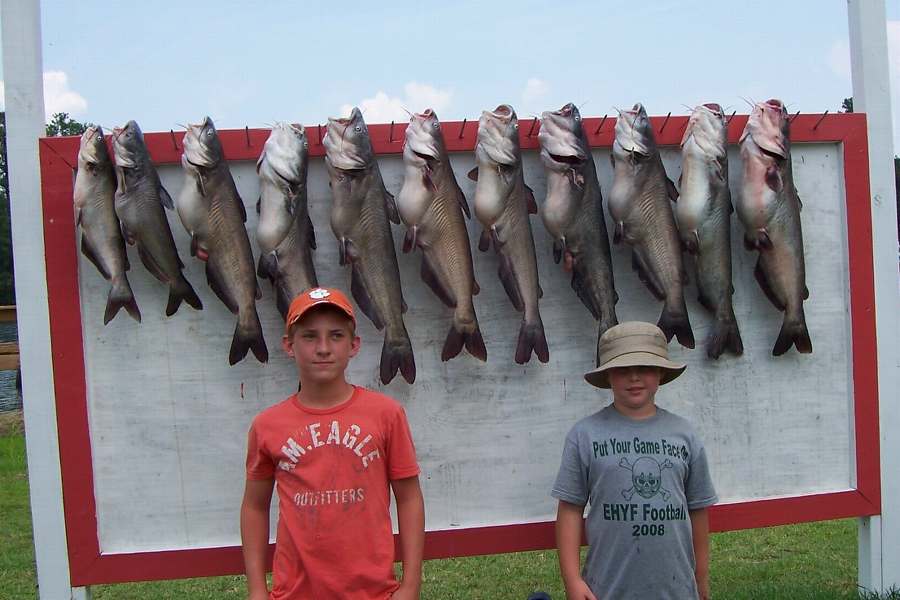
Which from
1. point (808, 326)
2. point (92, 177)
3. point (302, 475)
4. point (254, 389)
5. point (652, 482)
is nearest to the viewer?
point (302, 475)

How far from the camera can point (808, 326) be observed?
3834 mm

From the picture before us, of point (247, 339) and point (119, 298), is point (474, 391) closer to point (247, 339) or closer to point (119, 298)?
point (247, 339)

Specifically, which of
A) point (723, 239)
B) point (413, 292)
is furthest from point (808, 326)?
point (413, 292)

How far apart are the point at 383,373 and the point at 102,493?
1.17 m

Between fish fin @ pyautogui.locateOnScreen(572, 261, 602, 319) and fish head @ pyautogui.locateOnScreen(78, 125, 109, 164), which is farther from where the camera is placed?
fish fin @ pyautogui.locateOnScreen(572, 261, 602, 319)

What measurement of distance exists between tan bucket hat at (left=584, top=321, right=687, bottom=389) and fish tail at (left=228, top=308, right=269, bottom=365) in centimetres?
124

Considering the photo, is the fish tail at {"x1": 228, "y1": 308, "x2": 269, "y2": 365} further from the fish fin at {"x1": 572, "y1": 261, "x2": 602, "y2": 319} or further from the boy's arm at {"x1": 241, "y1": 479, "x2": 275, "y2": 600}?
the fish fin at {"x1": 572, "y1": 261, "x2": 602, "y2": 319}

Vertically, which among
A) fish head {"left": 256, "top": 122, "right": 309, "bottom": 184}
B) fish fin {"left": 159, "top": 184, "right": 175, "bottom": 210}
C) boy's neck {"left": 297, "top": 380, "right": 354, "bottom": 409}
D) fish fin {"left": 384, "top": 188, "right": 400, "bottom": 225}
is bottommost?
boy's neck {"left": 297, "top": 380, "right": 354, "bottom": 409}

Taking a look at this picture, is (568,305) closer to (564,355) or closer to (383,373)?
(564,355)

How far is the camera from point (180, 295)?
334 centimetres

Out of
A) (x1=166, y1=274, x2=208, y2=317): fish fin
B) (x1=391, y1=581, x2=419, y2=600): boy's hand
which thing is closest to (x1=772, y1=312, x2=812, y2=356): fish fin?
(x1=391, y1=581, x2=419, y2=600): boy's hand

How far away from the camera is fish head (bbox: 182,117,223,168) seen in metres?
3.23

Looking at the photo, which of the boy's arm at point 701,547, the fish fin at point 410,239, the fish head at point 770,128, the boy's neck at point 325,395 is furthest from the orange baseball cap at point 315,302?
the fish head at point 770,128

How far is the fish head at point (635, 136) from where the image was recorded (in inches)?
136
